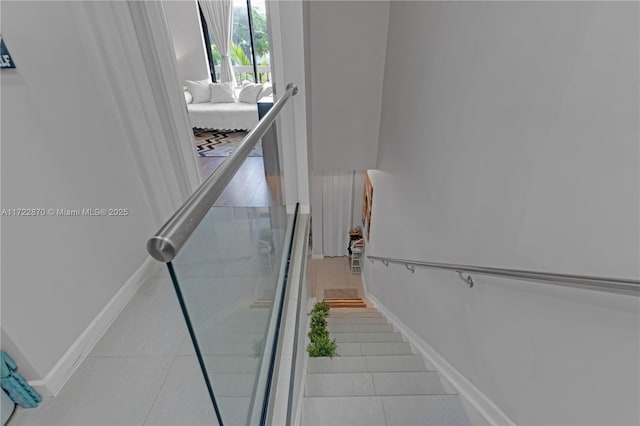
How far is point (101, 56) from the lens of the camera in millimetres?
1666

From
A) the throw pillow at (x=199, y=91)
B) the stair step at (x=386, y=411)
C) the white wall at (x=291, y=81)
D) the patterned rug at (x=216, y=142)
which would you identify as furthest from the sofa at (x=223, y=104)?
the stair step at (x=386, y=411)

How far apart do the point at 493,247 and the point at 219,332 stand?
1337 mm

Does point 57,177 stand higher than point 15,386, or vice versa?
point 57,177

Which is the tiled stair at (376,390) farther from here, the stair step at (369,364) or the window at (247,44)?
the window at (247,44)

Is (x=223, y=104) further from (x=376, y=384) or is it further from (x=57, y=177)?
(x=376, y=384)

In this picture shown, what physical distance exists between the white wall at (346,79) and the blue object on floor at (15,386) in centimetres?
306

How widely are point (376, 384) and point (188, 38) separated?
7.18 metres

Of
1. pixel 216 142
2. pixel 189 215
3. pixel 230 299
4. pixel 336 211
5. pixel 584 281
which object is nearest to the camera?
pixel 189 215

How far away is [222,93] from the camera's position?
6070mm

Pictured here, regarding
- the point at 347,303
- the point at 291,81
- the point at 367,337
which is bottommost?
the point at 347,303

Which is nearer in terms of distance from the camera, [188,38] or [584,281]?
[584,281]

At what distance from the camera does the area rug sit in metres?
5.90

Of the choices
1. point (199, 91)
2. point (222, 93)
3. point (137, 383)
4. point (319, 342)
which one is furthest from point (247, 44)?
point (137, 383)

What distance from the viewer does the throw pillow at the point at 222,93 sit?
239 inches
